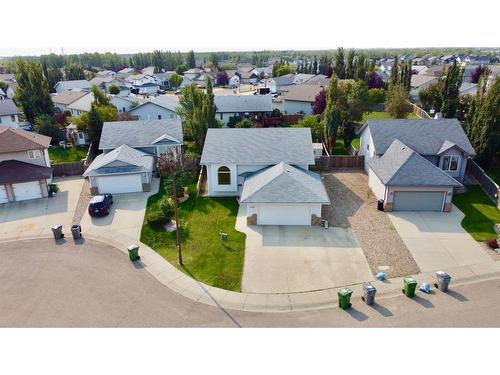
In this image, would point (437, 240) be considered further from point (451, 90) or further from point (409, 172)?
point (451, 90)

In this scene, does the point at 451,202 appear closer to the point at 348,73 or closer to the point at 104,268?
the point at 104,268

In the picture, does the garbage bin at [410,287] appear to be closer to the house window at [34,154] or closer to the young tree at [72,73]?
the house window at [34,154]

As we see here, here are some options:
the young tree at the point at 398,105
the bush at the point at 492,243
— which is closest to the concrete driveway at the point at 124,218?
the bush at the point at 492,243

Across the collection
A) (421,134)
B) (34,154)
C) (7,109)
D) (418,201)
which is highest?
(7,109)

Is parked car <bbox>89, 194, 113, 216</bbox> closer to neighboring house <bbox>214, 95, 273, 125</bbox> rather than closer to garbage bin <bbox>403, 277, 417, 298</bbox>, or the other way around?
garbage bin <bbox>403, 277, 417, 298</bbox>

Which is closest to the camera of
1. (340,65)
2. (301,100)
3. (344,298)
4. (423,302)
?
(344,298)

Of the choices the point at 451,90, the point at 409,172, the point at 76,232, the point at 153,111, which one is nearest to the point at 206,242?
the point at 76,232

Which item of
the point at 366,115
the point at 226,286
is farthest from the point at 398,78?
the point at 226,286
